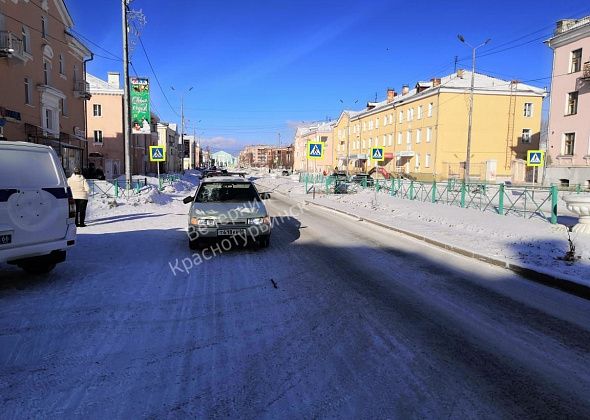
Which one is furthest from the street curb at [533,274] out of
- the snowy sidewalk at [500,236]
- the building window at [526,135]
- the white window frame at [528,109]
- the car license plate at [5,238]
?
the white window frame at [528,109]

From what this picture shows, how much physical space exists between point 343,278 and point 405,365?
321 centimetres

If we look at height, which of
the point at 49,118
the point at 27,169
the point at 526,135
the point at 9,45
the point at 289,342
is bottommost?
the point at 289,342

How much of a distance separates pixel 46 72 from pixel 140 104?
11144 millimetres

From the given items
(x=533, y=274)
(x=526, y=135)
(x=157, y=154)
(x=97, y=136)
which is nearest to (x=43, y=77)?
(x=157, y=154)

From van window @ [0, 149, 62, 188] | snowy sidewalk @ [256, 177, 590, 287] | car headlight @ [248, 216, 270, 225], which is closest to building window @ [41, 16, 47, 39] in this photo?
snowy sidewalk @ [256, 177, 590, 287]

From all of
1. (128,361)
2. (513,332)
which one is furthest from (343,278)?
(128,361)

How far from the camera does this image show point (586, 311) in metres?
5.63

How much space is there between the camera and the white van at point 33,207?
18.9 feet

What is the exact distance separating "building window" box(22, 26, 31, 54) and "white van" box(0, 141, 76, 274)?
24.1 meters

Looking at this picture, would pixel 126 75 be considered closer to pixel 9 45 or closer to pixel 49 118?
pixel 9 45

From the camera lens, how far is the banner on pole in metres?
22.7

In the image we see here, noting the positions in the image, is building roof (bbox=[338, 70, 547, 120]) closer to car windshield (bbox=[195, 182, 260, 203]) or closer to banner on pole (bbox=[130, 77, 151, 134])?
banner on pole (bbox=[130, 77, 151, 134])

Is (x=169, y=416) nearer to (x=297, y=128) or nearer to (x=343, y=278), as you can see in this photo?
(x=343, y=278)

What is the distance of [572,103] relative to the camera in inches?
1331
